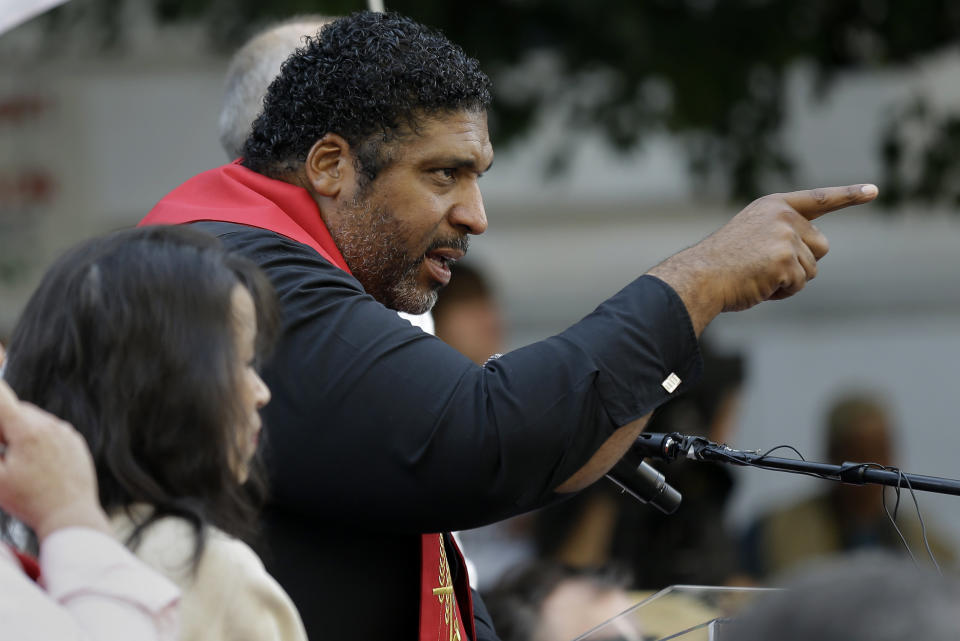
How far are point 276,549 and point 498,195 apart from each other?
271 inches

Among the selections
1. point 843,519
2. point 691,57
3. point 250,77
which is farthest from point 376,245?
point 691,57

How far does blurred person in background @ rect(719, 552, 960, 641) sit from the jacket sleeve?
3.03ft

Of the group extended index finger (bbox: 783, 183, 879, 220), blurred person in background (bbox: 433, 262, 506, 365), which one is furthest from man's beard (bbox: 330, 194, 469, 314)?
blurred person in background (bbox: 433, 262, 506, 365)

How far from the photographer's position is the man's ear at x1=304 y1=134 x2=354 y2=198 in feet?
8.15

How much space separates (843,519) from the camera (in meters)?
5.80

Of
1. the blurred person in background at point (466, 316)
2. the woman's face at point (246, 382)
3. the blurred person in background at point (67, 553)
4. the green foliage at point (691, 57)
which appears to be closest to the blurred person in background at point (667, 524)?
the blurred person in background at point (466, 316)

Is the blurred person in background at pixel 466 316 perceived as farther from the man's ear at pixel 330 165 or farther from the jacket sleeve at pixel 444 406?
the jacket sleeve at pixel 444 406

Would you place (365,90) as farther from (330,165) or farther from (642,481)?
(642,481)

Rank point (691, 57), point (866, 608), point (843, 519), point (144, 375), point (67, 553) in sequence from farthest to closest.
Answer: point (691, 57) < point (843, 519) < point (144, 375) < point (67, 553) < point (866, 608)

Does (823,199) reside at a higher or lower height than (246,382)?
lower

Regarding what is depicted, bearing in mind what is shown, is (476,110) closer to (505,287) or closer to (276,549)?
(276,549)

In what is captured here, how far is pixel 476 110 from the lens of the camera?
2.53 metres

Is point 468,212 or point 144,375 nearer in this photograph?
point 144,375

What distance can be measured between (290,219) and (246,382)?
678 mm
